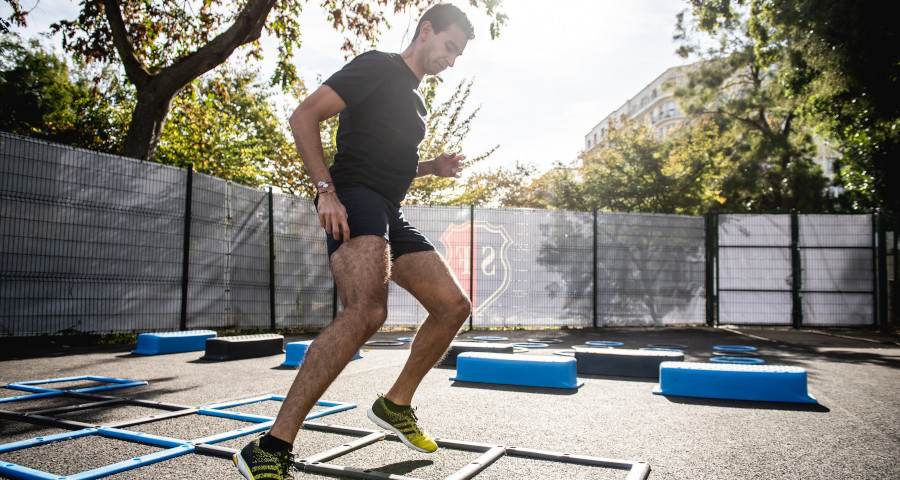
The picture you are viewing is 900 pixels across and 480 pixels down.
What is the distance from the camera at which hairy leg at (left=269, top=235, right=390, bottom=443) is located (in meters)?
1.88

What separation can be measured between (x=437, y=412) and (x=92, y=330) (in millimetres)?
5763

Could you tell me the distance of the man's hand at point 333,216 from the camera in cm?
210

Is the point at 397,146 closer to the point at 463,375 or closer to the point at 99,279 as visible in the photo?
the point at 463,375

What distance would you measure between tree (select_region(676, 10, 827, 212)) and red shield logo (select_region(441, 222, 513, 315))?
16363 mm

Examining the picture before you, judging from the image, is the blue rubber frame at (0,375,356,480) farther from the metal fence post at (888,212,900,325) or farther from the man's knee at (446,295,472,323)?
the metal fence post at (888,212,900,325)

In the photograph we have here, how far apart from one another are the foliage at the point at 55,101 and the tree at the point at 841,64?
→ 1529cm

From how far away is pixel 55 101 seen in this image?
902 inches

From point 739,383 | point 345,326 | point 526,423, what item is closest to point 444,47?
point 345,326

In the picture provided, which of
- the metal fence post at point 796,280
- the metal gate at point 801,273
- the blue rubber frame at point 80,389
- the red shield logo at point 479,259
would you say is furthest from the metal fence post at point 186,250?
the metal fence post at point 796,280

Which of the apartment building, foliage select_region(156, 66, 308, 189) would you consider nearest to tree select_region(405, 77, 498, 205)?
foliage select_region(156, 66, 308, 189)

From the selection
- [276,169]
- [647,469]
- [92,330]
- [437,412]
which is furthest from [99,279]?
[276,169]

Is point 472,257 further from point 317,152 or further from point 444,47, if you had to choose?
point 317,152

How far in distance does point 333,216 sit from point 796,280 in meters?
11.9

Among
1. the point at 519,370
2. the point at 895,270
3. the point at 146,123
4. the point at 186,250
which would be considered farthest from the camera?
the point at 895,270
